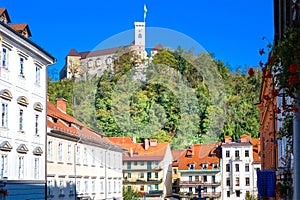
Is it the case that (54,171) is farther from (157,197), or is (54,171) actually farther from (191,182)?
(191,182)

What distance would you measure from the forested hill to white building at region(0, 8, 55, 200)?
7162mm

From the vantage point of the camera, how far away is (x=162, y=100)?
1302cm

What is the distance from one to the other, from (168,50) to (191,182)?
156 feet

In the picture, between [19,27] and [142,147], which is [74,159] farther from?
[142,147]

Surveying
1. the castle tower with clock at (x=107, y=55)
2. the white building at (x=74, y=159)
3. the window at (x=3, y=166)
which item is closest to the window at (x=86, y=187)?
the white building at (x=74, y=159)

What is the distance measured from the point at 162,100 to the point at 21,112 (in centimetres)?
1233

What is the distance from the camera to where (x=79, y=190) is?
102 ft

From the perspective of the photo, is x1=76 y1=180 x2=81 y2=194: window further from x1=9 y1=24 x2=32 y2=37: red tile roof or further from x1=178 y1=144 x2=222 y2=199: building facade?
x1=178 y1=144 x2=222 y2=199: building facade

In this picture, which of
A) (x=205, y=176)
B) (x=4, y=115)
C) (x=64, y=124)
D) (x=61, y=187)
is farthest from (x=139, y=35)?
(x=205, y=176)

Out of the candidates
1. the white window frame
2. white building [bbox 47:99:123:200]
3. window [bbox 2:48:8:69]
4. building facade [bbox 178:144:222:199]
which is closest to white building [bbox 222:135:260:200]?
building facade [bbox 178:144:222:199]

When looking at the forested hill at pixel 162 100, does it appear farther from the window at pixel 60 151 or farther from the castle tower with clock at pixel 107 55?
the window at pixel 60 151

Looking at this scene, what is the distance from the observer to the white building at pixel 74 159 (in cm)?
2762

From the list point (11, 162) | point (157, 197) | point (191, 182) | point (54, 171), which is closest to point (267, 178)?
point (11, 162)

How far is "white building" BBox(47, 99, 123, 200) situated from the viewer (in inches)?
1088
